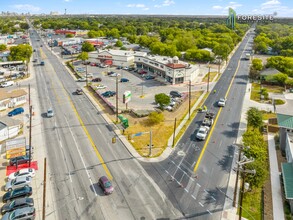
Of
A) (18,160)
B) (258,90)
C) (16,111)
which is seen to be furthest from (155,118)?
(258,90)

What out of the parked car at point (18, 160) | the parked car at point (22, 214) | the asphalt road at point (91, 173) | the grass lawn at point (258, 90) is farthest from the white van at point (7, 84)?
the grass lawn at point (258, 90)

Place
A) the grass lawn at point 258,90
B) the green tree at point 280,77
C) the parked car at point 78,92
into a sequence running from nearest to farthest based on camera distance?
the grass lawn at point 258,90
the parked car at point 78,92
the green tree at point 280,77

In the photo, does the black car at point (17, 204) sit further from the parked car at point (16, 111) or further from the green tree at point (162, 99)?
the green tree at point (162, 99)

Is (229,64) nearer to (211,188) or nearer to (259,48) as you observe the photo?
(259,48)

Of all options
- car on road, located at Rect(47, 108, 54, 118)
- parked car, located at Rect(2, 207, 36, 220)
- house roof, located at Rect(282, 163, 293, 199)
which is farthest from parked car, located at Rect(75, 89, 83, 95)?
house roof, located at Rect(282, 163, 293, 199)

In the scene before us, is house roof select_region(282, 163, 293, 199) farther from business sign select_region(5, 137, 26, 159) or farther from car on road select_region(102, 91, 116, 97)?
car on road select_region(102, 91, 116, 97)

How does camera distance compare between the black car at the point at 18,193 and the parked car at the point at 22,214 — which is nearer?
the parked car at the point at 22,214

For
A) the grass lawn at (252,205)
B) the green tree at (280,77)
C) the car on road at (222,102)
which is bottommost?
the grass lawn at (252,205)

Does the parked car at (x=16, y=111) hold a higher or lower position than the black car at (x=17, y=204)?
higher
